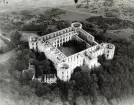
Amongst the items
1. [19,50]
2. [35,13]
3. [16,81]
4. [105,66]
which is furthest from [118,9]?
[16,81]

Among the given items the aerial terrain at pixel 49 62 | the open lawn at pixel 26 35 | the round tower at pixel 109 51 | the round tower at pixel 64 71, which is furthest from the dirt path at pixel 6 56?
the round tower at pixel 109 51

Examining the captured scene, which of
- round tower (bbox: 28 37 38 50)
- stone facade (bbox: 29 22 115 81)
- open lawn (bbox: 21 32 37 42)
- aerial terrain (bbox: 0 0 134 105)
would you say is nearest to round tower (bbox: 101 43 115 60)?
stone facade (bbox: 29 22 115 81)

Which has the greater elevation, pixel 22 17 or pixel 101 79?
pixel 22 17

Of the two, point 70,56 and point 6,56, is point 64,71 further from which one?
point 6,56

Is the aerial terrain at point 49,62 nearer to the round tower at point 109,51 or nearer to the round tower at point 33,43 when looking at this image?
the round tower at point 109,51

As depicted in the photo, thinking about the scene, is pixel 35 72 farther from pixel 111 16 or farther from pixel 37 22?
pixel 111 16
